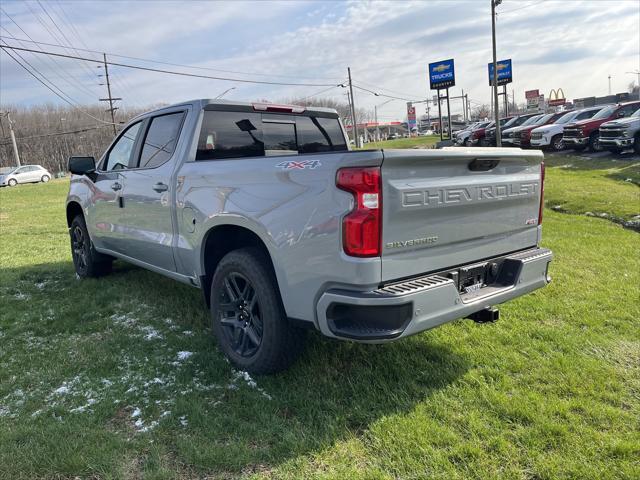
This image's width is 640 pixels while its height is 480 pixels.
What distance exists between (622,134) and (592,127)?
2.98 metres

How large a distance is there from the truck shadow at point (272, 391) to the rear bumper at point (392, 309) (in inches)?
23.4

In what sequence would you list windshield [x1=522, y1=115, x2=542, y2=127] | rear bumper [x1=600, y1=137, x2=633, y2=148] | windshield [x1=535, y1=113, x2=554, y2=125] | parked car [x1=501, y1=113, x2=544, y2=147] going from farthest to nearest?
1. windshield [x1=522, y1=115, x2=542, y2=127]
2. parked car [x1=501, y1=113, x2=544, y2=147]
3. windshield [x1=535, y1=113, x2=554, y2=125]
4. rear bumper [x1=600, y1=137, x2=633, y2=148]

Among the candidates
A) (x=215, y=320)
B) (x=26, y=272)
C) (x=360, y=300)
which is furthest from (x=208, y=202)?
(x=26, y=272)

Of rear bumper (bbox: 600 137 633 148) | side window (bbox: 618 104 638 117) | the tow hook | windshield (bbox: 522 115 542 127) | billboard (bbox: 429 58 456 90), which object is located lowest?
the tow hook

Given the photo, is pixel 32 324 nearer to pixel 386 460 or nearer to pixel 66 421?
pixel 66 421

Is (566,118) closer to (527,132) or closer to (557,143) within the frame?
(557,143)

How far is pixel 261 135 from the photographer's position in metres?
4.60

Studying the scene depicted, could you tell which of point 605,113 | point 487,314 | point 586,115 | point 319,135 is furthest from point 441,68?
point 487,314

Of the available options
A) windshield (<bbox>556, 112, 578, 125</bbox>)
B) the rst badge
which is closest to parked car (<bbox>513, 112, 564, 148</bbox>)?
windshield (<bbox>556, 112, 578, 125</bbox>)

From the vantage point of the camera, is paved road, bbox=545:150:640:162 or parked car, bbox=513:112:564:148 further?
parked car, bbox=513:112:564:148

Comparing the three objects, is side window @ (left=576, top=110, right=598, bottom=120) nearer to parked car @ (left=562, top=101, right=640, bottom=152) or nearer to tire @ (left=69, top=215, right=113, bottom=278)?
parked car @ (left=562, top=101, right=640, bottom=152)

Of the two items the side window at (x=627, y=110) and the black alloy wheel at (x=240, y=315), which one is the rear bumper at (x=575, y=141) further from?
the black alloy wheel at (x=240, y=315)

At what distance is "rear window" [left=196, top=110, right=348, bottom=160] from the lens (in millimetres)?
4312

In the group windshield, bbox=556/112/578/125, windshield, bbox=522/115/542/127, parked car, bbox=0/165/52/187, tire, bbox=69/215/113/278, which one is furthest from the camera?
parked car, bbox=0/165/52/187
